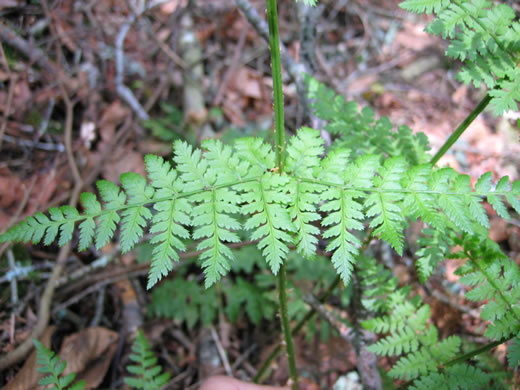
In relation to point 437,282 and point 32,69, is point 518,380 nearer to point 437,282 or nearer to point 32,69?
point 437,282

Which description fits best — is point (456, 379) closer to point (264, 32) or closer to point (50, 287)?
point (264, 32)

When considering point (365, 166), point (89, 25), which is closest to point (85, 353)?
point (365, 166)

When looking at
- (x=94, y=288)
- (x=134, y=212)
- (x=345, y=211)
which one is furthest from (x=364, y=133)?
(x=94, y=288)

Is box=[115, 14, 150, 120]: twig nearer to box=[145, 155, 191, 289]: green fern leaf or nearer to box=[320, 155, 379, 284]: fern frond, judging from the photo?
box=[145, 155, 191, 289]: green fern leaf

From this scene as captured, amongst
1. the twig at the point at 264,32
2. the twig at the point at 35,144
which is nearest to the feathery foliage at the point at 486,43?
the twig at the point at 264,32

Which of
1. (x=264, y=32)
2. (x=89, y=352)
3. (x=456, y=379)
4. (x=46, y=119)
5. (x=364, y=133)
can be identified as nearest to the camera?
(x=456, y=379)
